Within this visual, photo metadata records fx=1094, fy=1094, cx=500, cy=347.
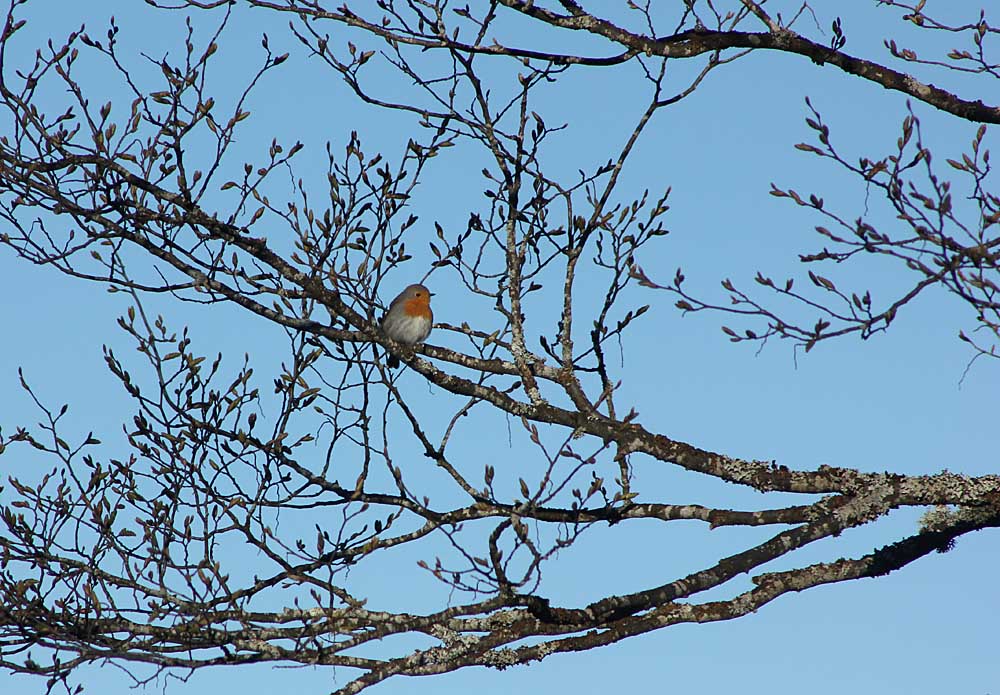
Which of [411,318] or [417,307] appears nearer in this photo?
[411,318]

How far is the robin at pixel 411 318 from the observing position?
8414 mm

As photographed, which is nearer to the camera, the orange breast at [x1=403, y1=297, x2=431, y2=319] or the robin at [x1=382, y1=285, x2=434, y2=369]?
the robin at [x1=382, y1=285, x2=434, y2=369]

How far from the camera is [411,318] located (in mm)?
8625

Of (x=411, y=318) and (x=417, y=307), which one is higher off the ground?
(x=417, y=307)

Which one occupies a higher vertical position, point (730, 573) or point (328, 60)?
point (328, 60)

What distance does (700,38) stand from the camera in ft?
18.7

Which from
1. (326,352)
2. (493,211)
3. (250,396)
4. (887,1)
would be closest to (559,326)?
(493,211)

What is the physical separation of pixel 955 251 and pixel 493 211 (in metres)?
2.76

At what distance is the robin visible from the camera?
8414mm

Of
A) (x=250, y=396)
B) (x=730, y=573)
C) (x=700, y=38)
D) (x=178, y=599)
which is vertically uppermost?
(x=700, y=38)

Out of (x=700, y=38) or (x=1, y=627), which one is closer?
(x=1, y=627)

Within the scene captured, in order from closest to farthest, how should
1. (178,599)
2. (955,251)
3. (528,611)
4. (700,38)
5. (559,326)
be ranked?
(955,251), (178,599), (528,611), (700,38), (559,326)

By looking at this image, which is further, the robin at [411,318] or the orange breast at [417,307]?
the orange breast at [417,307]

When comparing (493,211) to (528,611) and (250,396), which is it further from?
(528,611)
